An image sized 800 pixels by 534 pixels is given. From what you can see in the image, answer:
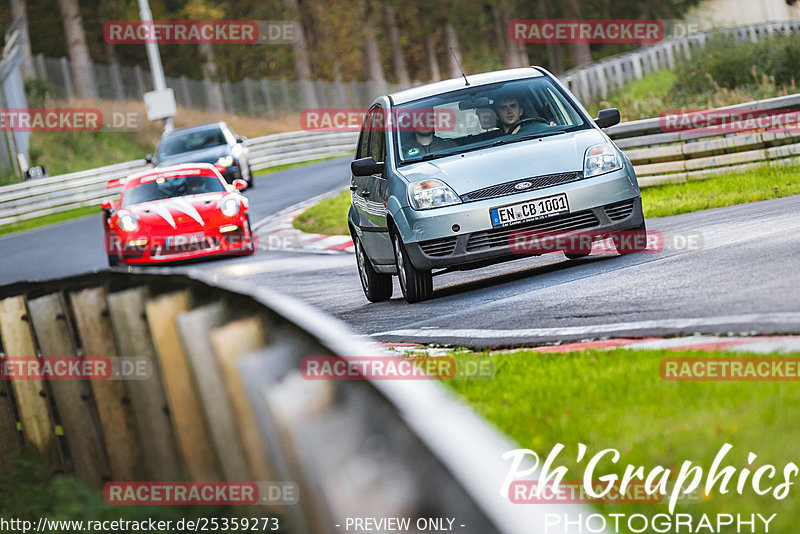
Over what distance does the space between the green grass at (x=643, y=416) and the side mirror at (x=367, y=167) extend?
174 inches

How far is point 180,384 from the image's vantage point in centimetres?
440

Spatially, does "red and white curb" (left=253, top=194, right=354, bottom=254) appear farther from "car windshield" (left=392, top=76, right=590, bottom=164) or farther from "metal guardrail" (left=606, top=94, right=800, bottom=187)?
"car windshield" (left=392, top=76, right=590, bottom=164)

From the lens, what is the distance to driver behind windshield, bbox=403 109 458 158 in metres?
10.4

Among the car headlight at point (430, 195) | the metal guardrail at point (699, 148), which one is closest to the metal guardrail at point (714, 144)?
the metal guardrail at point (699, 148)

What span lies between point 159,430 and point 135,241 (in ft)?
38.4

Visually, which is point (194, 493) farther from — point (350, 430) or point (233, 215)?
point (233, 215)

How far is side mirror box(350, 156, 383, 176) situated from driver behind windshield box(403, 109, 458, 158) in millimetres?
290

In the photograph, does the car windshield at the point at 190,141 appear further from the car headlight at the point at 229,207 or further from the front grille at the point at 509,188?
the front grille at the point at 509,188

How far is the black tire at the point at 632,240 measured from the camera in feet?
33.1

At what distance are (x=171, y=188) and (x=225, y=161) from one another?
8701 millimetres

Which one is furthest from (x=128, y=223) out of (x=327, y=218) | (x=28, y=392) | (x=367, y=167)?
(x=28, y=392)

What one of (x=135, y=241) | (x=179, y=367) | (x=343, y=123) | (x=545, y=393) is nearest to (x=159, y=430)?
(x=179, y=367)

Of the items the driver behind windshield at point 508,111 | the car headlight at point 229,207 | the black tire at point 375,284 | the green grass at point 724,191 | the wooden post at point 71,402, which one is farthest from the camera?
the car headlight at point 229,207

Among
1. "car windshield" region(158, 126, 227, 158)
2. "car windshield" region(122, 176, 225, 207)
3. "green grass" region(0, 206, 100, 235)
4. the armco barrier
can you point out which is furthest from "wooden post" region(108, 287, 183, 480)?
"green grass" region(0, 206, 100, 235)
